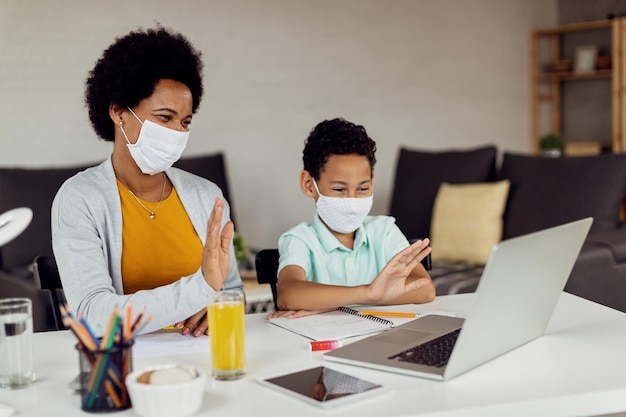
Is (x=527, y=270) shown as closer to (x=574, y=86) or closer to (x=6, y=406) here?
(x=6, y=406)

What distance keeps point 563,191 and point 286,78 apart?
178cm

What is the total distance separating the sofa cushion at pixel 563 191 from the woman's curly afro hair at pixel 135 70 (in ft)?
7.98

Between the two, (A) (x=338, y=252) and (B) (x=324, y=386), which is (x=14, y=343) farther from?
(A) (x=338, y=252)

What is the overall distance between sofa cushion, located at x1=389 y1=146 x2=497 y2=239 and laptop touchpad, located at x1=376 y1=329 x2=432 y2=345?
2.89 meters

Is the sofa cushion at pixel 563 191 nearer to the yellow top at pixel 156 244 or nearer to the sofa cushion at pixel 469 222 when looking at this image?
the sofa cushion at pixel 469 222

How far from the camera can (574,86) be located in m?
6.16

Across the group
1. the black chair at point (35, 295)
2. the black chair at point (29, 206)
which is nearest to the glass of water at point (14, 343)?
the black chair at point (35, 295)

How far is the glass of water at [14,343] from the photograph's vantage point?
4.11 feet

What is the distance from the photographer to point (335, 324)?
160 cm

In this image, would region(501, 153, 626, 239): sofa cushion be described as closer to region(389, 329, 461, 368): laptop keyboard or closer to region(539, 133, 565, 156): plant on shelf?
region(539, 133, 565, 156): plant on shelf

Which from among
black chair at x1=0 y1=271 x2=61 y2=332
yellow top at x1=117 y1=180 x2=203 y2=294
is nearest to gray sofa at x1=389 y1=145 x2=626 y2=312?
black chair at x1=0 y1=271 x2=61 y2=332

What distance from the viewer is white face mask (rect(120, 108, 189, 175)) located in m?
1.79

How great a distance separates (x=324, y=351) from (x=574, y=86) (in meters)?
5.25

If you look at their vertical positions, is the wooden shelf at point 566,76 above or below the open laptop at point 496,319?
above
